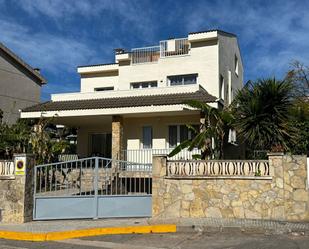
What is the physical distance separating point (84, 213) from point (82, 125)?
12.3m

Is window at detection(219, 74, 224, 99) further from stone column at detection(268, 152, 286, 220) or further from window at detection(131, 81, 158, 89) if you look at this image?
stone column at detection(268, 152, 286, 220)

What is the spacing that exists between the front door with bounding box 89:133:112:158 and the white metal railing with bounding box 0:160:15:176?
11489 millimetres

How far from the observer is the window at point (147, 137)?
20.7m

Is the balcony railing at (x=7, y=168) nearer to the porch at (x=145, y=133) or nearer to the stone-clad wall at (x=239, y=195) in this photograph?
the stone-clad wall at (x=239, y=195)

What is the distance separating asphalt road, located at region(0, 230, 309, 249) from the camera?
9.10 meters

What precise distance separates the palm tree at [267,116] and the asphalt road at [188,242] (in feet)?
15.0

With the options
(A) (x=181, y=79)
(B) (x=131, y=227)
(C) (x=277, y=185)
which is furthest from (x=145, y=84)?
(B) (x=131, y=227)

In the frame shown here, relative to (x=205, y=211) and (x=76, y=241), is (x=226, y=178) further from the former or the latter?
(x=76, y=241)

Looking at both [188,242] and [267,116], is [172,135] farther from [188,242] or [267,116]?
[188,242]

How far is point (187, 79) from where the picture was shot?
77.9 ft

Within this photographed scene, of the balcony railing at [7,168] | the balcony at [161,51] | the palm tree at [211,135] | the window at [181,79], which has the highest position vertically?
the balcony at [161,51]

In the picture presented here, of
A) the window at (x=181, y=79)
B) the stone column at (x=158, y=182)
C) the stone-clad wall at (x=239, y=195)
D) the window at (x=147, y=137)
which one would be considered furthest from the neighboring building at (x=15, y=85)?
the stone-clad wall at (x=239, y=195)

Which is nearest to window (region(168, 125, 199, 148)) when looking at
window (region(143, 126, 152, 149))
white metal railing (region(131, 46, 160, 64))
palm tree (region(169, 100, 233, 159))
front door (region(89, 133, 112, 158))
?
window (region(143, 126, 152, 149))

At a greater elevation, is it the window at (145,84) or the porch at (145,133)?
the window at (145,84)
